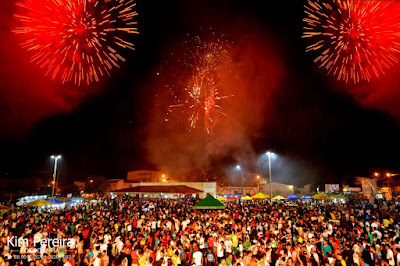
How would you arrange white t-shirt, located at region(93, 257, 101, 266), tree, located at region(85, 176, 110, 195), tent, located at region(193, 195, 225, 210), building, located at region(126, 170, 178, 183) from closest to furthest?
white t-shirt, located at region(93, 257, 101, 266)
tent, located at region(193, 195, 225, 210)
tree, located at region(85, 176, 110, 195)
building, located at region(126, 170, 178, 183)

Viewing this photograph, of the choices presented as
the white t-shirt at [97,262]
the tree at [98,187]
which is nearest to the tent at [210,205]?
the white t-shirt at [97,262]

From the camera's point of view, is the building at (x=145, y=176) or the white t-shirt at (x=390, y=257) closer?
the white t-shirt at (x=390, y=257)

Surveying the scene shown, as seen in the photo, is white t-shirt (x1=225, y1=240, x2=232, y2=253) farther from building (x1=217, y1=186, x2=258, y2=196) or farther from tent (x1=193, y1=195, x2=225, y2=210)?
building (x1=217, y1=186, x2=258, y2=196)

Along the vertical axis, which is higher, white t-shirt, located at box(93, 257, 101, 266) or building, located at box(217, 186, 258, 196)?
building, located at box(217, 186, 258, 196)

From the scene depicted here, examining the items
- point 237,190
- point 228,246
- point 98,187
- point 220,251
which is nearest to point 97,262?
point 220,251

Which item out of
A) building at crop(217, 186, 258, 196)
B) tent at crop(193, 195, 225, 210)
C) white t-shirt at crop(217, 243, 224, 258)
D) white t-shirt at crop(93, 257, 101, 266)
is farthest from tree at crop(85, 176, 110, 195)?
white t-shirt at crop(93, 257, 101, 266)

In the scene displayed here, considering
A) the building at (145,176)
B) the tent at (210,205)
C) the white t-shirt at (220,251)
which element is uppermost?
the building at (145,176)

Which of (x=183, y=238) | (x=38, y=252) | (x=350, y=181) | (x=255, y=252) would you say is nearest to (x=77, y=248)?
(x=38, y=252)

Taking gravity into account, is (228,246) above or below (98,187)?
below

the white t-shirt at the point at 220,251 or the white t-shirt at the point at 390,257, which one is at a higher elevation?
the white t-shirt at the point at 390,257

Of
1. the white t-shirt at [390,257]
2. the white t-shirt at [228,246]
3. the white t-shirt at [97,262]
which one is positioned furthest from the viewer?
the white t-shirt at [228,246]

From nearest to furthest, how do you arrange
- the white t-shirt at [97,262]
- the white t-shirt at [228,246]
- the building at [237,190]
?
the white t-shirt at [97,262]
the white t-shirt at [228,246]
the building at [237,190]

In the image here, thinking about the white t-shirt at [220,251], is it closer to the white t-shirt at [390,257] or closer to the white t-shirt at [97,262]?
the white t-shirt at [97,262]

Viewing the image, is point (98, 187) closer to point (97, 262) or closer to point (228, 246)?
point (228, 246)
